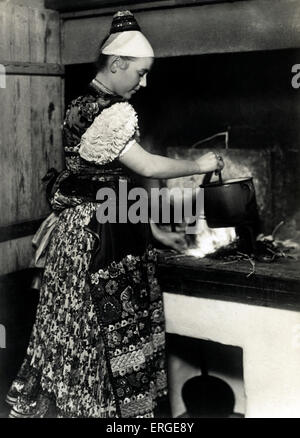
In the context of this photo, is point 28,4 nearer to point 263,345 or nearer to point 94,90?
point 94,90

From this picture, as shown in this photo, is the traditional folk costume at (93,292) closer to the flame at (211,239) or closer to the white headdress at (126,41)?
the white headdress at (126,41)

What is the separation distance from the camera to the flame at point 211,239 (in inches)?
124

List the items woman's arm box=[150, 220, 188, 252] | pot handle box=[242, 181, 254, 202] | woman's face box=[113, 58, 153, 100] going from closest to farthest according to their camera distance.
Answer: woman's face box=[113, 58, 153, 100] < pot handle box=[242, 181, 254, 202] < woman's arm box=[150, 220, 188, 252]

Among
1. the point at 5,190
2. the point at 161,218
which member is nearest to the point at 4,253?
the point at 5,190

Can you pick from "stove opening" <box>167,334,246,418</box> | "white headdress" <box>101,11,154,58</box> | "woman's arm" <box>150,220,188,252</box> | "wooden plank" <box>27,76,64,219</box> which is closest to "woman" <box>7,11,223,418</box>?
"white headdress" <box>101,11,154,58</box>

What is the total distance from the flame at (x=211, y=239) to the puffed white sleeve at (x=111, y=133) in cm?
92

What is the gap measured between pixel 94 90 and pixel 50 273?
Result: 833mm

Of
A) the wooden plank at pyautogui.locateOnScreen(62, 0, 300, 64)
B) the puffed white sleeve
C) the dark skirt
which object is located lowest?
the dark skirt

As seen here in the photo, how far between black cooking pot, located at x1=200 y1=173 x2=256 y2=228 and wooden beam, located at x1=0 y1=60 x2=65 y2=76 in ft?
3.81

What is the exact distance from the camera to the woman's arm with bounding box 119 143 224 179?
2.39 meters

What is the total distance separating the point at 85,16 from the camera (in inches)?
131

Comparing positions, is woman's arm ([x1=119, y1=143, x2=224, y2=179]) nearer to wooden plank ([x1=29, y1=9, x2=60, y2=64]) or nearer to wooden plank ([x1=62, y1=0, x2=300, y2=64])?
wooden plank ([x1=62, y1=0, x2=300, y2=64])

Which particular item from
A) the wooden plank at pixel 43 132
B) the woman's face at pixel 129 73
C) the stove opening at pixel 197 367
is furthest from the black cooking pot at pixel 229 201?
the wooden plank at pixel 43 132

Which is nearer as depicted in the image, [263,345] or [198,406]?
[263,345]
